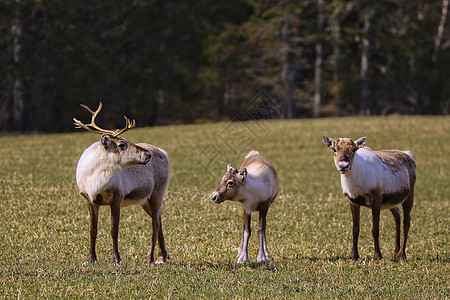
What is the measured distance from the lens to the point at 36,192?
17.5m

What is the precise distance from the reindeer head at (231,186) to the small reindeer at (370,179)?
5.31 ft

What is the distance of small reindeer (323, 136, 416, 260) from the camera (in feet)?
37.2

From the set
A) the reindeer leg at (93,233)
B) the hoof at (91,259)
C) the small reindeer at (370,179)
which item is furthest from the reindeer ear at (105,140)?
the small reindeer at (370,179)

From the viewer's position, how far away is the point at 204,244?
42.5ft

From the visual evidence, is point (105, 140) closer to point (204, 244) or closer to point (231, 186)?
point (231, 186)

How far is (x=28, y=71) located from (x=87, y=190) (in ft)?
112

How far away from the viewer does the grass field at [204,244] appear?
9070 mm

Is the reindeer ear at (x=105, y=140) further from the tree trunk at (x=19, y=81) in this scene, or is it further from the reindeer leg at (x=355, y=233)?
the tree trunk at (x=19, y=81)

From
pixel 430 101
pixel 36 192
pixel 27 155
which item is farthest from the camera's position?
pixel 430 101

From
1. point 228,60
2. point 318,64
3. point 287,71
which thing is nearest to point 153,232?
point 287,71

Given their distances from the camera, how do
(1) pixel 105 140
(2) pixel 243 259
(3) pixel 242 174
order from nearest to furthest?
(1) pixel 105 140 < (2) pixel 243 259 < (3) pixel 242 174

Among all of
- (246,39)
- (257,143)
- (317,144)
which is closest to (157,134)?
(257,143)

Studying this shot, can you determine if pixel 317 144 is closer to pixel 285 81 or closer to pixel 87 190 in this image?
pixel 285 81

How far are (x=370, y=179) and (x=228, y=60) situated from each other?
44.4 metres
